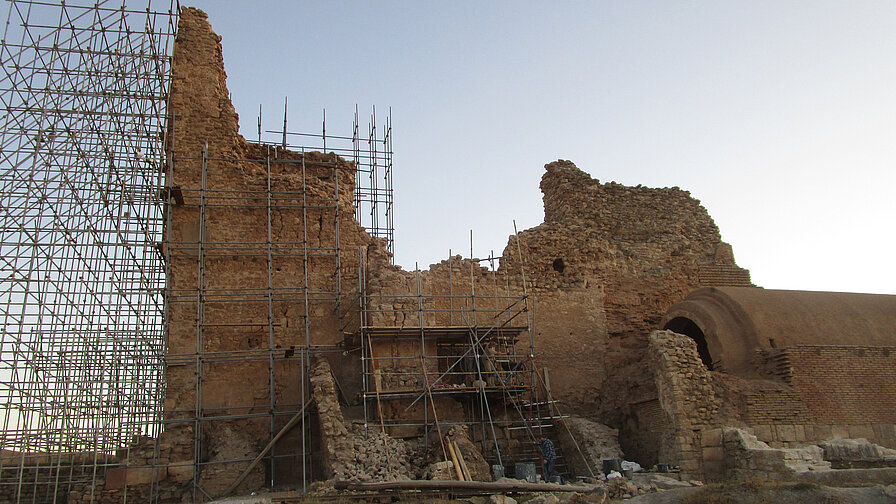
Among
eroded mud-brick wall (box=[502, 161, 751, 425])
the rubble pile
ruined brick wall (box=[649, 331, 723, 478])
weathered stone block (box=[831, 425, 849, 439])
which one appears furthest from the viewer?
eroded mud-brick wall (box=[502, 161, 751, 425])

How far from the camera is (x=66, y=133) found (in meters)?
12.9

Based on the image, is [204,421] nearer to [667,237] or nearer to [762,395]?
→ [762,395]

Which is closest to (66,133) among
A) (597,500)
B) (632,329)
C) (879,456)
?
(597,500)

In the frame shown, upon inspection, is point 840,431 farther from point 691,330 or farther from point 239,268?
point 239,268

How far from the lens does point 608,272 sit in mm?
16500

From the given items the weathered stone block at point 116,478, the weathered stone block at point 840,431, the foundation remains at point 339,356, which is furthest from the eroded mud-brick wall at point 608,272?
the weathered stone block at point 116,478

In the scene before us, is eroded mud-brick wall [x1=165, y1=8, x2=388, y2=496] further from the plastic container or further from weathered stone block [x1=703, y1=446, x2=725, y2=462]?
weathered stone block [x1=703, y1=446, x2=725, y2=462]

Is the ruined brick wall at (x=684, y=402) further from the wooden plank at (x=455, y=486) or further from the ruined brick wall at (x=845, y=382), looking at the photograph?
the wooden plank at (x=455, y=486)

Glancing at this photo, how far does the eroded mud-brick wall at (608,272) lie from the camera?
15.3 meters

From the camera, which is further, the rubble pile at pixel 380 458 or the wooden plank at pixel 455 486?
the rubble pile at pixel 380 458

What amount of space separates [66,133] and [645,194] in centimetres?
1182

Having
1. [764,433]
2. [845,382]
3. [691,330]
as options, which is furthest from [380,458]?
[845,382]

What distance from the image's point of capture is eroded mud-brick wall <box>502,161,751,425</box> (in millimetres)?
15305

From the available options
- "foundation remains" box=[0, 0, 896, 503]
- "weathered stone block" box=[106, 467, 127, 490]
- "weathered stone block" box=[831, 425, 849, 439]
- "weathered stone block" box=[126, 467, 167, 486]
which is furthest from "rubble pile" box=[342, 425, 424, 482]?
"weathered stone block" box=[831, 425, 849, 439]
